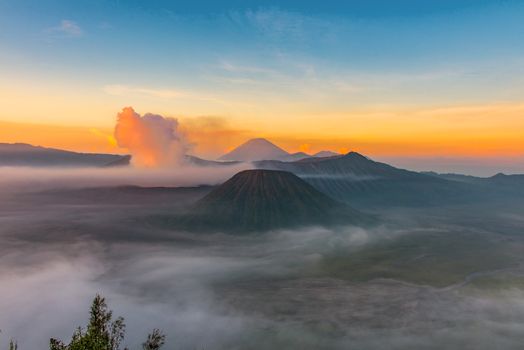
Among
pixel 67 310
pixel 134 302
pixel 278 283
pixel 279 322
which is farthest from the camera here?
pixel 278 283

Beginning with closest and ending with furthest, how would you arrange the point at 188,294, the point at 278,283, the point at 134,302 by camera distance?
the point at 134,302, the point at 188,294, the point at 278,283

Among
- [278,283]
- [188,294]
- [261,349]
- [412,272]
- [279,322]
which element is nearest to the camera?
[261,349]

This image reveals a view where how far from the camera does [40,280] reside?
587 feet

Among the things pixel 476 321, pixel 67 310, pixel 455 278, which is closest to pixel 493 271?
pixel 455 278

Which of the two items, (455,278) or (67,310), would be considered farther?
(455,278)

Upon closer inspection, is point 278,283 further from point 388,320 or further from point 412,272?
point 412,272

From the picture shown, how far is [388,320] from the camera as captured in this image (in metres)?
125

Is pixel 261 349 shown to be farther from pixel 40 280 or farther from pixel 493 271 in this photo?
pixel 493 271

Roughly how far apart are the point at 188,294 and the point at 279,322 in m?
54.4

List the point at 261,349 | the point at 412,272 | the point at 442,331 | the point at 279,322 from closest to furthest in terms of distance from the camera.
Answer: the point at 261,349
the point at 442,331
the point at 279,322
the point at 412,272

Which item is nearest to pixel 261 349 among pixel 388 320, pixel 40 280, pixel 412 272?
pixel 388 320

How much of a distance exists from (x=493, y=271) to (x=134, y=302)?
178 meters

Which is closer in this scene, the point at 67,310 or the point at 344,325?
the point at 344,325

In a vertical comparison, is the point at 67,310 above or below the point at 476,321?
below
